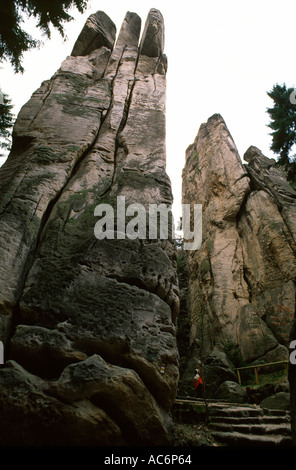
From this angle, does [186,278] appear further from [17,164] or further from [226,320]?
[17,164]

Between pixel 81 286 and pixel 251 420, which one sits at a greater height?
pixel 81 286

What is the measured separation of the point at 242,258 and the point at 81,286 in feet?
43.1

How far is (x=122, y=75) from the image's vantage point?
26.5ft

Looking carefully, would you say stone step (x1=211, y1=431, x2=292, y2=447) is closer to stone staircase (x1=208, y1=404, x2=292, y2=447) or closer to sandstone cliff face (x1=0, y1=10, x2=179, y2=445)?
stone staircase (x1=208, y1=404, x2=292, y2=447)

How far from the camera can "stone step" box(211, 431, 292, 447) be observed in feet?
14.3

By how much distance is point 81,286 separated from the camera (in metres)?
3.46

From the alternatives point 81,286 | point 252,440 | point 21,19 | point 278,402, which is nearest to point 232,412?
point 252,440

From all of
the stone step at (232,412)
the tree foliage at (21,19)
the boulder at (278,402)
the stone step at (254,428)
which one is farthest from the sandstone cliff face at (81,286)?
the boulder at (278,402)

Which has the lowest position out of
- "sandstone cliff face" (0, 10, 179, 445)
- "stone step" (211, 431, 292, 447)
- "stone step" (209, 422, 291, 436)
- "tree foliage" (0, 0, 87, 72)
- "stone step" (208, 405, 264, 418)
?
"stone step" (208, 405, 264, 418)

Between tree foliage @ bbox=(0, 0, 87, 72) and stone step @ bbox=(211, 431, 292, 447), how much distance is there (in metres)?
8.95

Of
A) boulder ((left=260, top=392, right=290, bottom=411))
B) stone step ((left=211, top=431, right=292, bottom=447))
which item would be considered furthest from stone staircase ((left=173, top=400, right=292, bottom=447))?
boulder ((left=260, top=392, right=290, bottom=411))

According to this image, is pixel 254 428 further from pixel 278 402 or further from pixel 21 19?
pixel 21 19

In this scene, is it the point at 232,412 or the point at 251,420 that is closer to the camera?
the point at 251,420
